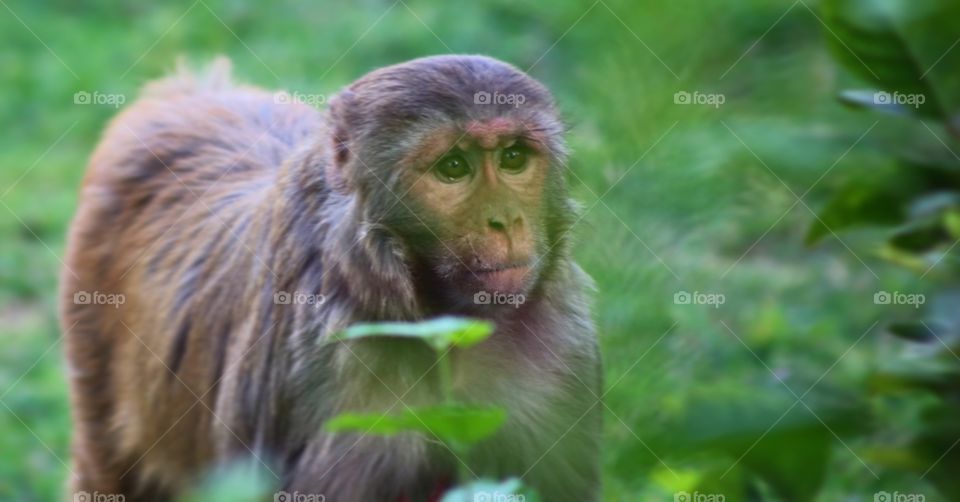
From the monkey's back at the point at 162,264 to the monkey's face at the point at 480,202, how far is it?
1.18 m

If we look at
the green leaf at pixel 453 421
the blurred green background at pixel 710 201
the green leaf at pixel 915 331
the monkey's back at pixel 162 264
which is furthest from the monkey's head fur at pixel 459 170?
the green leaf at pixel 453 421

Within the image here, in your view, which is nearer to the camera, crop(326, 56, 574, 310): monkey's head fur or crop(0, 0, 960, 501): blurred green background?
crop(0, 0, 960, 501): blurred green background

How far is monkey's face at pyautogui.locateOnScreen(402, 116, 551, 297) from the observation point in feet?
12.3

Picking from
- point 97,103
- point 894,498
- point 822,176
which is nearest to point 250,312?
point 894,498

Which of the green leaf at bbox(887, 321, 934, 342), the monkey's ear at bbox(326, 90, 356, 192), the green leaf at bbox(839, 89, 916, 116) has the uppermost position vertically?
the monkey's ear at bbox(326, 90, 356, 192)

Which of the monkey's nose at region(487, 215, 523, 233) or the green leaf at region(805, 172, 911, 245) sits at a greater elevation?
the monkey's nose at region(487, 215, 523, 233)

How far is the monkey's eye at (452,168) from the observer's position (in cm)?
392

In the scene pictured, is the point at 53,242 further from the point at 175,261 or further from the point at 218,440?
the point at 218,440

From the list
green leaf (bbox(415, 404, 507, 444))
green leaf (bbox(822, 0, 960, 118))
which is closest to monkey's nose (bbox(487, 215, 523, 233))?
green leaf (bbox(822, 0, 960, 118))

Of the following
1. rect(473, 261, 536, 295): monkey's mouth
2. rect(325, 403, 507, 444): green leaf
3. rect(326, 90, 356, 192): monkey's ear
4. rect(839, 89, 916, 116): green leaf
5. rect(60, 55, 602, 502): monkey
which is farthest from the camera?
rect(326, 90, 356, 192): monkey's ear

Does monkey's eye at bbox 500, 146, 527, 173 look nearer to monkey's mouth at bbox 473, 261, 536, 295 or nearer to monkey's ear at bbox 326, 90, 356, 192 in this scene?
monkey's mouth at bbox 473, 261, 536, 295

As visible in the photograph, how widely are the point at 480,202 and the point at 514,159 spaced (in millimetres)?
231

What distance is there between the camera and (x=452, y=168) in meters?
3.92

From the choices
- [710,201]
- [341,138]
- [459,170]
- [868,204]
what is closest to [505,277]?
[459,170]
